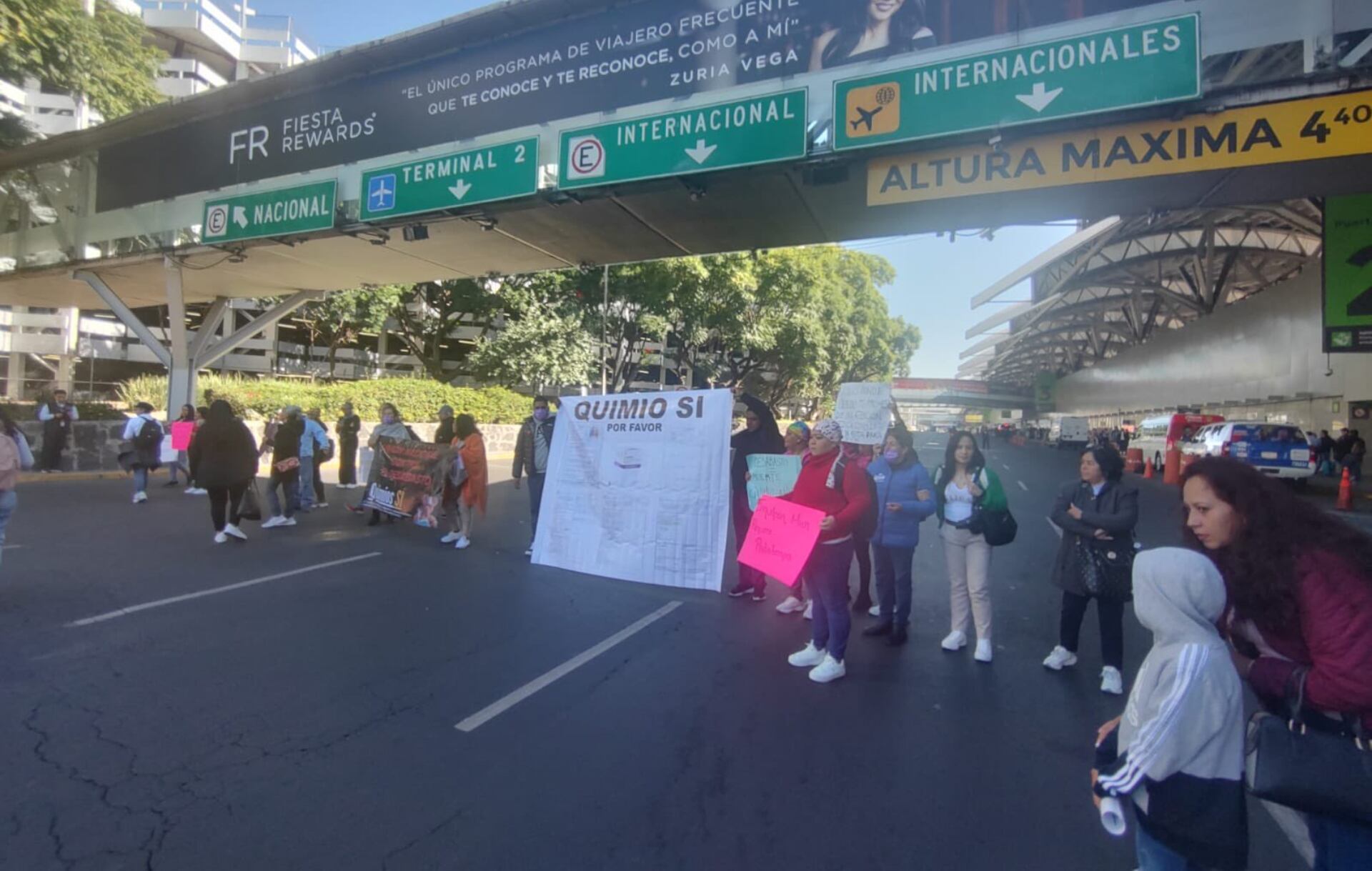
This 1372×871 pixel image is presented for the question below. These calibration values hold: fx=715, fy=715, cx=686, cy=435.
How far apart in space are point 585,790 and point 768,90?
8209 millimetres

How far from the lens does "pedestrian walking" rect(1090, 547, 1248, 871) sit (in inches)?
71.9

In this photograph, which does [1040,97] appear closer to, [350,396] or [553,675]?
[553,675]

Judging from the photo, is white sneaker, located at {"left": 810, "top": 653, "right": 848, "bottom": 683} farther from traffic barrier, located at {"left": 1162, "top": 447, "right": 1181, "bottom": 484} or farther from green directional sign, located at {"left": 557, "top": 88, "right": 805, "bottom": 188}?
traffic barrier, located at {"left": 1162, "top": 447, "right": 1181, "bottom": 484}

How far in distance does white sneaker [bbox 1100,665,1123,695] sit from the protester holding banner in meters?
3.07

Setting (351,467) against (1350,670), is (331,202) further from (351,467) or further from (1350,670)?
(1350,670)

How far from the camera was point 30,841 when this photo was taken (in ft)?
9.21

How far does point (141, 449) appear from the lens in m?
11.9

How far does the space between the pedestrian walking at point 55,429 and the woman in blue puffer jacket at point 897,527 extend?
16808 millimetres

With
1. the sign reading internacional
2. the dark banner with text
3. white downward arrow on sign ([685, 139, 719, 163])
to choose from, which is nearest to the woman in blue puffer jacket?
white downward arrow on sign ([685, 139, 719, 163])

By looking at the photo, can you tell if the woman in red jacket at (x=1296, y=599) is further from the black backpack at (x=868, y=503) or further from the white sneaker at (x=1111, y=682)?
the white sneaker at (x=1111, y=682)

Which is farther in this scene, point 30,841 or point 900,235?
point 900,235

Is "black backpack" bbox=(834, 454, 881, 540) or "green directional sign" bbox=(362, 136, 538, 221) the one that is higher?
"green directional sign" bbox=(362, 136, 538, 221)

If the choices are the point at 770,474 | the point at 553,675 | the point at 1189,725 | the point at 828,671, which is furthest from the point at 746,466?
the point at 1189,725

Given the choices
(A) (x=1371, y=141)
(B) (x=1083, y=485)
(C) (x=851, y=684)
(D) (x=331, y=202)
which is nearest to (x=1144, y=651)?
(B) (x=1083, y=485)
